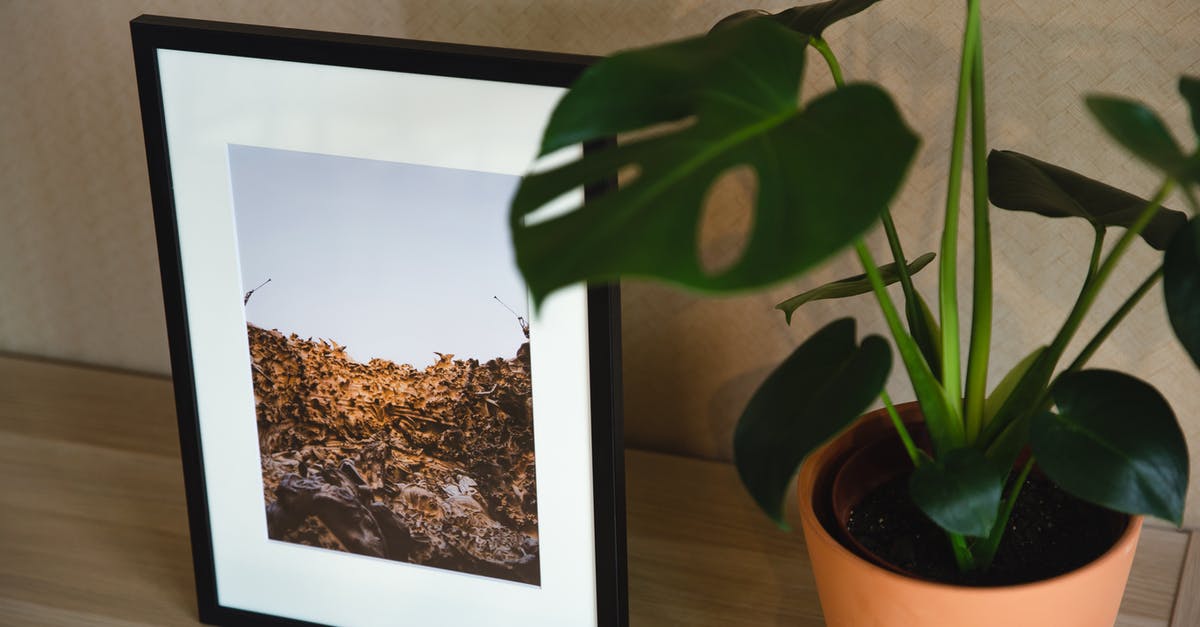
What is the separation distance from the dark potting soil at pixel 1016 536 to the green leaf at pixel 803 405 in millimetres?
150

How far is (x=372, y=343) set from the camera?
2.47 feet

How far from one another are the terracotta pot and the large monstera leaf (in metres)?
0.28

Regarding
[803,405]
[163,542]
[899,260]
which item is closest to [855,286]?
[899,260]

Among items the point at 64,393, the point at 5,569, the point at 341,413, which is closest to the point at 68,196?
the point at 64,393

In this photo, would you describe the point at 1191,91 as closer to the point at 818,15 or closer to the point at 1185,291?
the point at 1185,291

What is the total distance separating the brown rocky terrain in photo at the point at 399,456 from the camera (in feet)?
2.43

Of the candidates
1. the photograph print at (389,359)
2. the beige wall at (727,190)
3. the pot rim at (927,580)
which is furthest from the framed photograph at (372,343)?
the beige wall at (727,190)

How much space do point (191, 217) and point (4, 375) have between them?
0.50m

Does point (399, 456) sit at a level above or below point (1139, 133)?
below

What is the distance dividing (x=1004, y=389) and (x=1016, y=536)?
88 mm

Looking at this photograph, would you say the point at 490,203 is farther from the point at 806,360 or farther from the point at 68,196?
the point at 68,196

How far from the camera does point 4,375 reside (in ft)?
3.68

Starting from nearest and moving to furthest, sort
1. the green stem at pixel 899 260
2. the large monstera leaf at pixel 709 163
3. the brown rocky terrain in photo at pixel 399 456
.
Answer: the large monstera leaf at pixel 709 163 < the green stem at pixel 899 260 < the brown rocky terrain in photo at pixel 399 456

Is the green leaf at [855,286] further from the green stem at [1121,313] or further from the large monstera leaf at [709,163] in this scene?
the large monstera leaf at [709,163]
